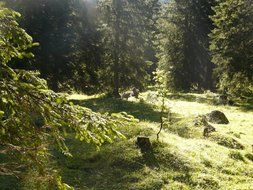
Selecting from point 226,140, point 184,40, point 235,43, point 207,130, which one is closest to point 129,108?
point 207,130

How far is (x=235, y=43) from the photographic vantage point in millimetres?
31781

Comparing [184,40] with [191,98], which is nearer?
[191,98]

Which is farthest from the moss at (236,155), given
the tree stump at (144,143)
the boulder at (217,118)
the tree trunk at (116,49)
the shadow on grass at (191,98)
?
the shadow on grass at (191,98)

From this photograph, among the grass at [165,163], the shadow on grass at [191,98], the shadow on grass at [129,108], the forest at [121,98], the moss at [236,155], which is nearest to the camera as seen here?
the forest at [121,98]

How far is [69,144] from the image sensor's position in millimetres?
18719

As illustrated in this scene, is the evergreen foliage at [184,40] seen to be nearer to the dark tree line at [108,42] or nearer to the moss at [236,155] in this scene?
the dark tree line at [108,42]

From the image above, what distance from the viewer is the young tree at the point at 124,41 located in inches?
1399

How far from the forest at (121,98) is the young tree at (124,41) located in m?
0.09

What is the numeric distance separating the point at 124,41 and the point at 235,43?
969 cm

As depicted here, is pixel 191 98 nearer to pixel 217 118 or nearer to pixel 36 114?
pixel 217 118

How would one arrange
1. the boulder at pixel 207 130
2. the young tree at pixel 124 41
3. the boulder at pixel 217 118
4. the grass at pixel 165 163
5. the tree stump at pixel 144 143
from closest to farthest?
the grass at pixel 165 163
the tree stump at pixel 144 143
the boulder at pixel 207 130
the boulder at pixel 217 118
the young tree at pixel 124 41

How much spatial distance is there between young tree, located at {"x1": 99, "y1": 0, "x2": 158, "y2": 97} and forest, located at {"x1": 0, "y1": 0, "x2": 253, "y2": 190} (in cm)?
9

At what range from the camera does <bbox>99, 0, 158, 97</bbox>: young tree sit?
117ft

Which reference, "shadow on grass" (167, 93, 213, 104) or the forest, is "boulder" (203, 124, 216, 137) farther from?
"shadow on grass" (167, 93, 213, 104)
